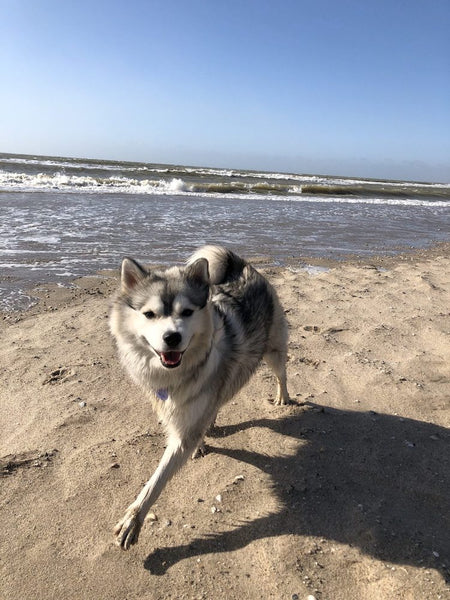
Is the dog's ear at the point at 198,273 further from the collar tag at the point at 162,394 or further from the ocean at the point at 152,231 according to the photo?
the ocean at the point at 152,231

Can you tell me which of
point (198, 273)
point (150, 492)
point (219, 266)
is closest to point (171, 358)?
point (198, 273)

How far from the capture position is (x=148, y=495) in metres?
2.64

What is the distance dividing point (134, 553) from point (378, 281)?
20.3ft

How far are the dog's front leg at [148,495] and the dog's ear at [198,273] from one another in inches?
40.6

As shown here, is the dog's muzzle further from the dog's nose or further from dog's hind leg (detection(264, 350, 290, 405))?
dog's hind leg (detection(264, 350, 290, 405))

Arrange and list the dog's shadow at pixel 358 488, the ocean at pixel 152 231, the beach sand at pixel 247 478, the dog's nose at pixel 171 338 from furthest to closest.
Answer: the ocean at pixel 152 231, the dog's nose at pixel 171 338, the dog's shadow at pixel 358 488, the beach sand at pixel 247 478

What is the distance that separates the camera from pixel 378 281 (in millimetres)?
7562

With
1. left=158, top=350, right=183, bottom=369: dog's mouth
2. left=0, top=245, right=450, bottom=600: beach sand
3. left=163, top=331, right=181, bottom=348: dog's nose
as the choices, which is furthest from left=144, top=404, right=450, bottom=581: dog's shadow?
left=163, top=331, right=181, bottom=348: dog's nose

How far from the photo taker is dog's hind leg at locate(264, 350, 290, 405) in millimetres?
3941

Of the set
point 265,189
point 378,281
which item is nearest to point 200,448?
point 378,281

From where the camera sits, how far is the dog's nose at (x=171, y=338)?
2.63 meters

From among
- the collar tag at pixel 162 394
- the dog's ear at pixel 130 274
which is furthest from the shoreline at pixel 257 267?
the collar tag at pixel 162 394

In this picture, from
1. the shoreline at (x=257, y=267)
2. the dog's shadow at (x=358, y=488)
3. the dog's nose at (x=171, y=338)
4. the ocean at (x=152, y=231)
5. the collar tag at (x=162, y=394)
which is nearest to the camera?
the dog's shadow at (x=358, y=488)

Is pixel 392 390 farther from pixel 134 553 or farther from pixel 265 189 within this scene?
pixel 265 189
